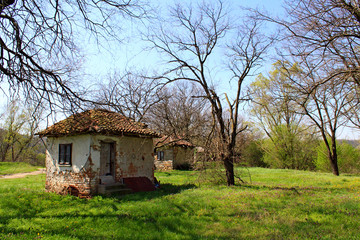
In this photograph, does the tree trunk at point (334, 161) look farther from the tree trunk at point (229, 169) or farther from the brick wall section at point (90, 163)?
the brick wall section at point (90, 163)

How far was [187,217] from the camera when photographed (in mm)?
7879

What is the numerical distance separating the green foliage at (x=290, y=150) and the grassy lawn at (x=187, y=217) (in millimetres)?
21203

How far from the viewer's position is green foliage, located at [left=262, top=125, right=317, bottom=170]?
3070cm

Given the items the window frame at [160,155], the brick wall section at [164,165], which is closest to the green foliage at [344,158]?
the brick wall section at [164,165]

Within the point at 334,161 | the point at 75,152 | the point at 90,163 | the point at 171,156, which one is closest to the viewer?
the point at 90,163

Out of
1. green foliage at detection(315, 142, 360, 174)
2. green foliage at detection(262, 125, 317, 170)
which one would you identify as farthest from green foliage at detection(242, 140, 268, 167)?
green foliage at detection(315, 142, 360, 174)

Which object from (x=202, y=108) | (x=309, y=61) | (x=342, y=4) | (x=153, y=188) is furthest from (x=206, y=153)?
(x=202, y=108)

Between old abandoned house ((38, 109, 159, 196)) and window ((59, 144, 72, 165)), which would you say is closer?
old abandoned house ((38, 109, 159, 196))

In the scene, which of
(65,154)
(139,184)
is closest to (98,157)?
(65,154)

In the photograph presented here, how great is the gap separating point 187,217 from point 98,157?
6.37 m

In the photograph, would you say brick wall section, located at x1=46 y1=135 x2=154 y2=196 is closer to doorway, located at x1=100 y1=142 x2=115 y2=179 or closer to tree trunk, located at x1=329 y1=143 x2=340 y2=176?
doorway, located at x1=100 y1=142 x2=115 y2=179

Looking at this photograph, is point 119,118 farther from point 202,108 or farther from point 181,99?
point 202,108

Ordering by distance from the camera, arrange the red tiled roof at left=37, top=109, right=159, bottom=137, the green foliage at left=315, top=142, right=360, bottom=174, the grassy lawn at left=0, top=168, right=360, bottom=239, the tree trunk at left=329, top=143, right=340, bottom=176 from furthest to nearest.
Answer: the green foliage at left=315, top=142, right=360, bottom=174 < the tree trunk at left=329, top=143, right=340, bottom=176 < the red tiled roof at left=37, top=109, right=159, bottom=137 < the grassy lawn at left=0, top=168, right=360, bottom=239

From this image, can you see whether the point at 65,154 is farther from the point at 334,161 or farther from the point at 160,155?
the point at 334,161
